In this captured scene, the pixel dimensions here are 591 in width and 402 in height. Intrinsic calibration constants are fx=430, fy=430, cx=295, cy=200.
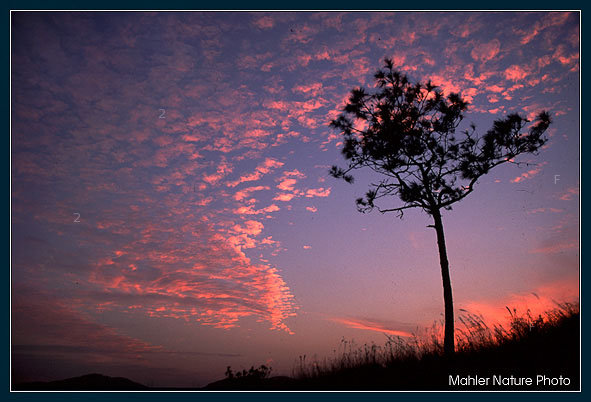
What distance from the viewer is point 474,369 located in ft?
32.4

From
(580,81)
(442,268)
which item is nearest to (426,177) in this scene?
(442,268)

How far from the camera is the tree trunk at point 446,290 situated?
11.9 m

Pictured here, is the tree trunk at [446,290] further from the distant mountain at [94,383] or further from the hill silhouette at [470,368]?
the distant mountain at [94,383]

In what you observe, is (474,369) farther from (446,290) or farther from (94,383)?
(94,383)

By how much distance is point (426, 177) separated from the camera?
541 inches

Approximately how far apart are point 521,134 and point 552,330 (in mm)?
5799

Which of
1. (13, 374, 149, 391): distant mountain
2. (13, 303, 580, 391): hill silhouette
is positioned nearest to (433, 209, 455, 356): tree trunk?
(13, 303, 580, 391): hill silhouette

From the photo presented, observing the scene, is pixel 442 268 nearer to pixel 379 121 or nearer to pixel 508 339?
pixel 508 339

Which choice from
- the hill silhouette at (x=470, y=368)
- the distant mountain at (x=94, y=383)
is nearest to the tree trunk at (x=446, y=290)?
the hill silhouette at (x=470, y=368)

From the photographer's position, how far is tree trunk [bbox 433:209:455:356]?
467 inches

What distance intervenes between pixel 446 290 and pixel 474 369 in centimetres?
290

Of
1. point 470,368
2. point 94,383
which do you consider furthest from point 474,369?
point 94,383

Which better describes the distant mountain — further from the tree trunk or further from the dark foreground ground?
the tree trunk

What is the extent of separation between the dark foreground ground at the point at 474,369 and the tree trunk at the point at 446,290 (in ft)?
1.05
